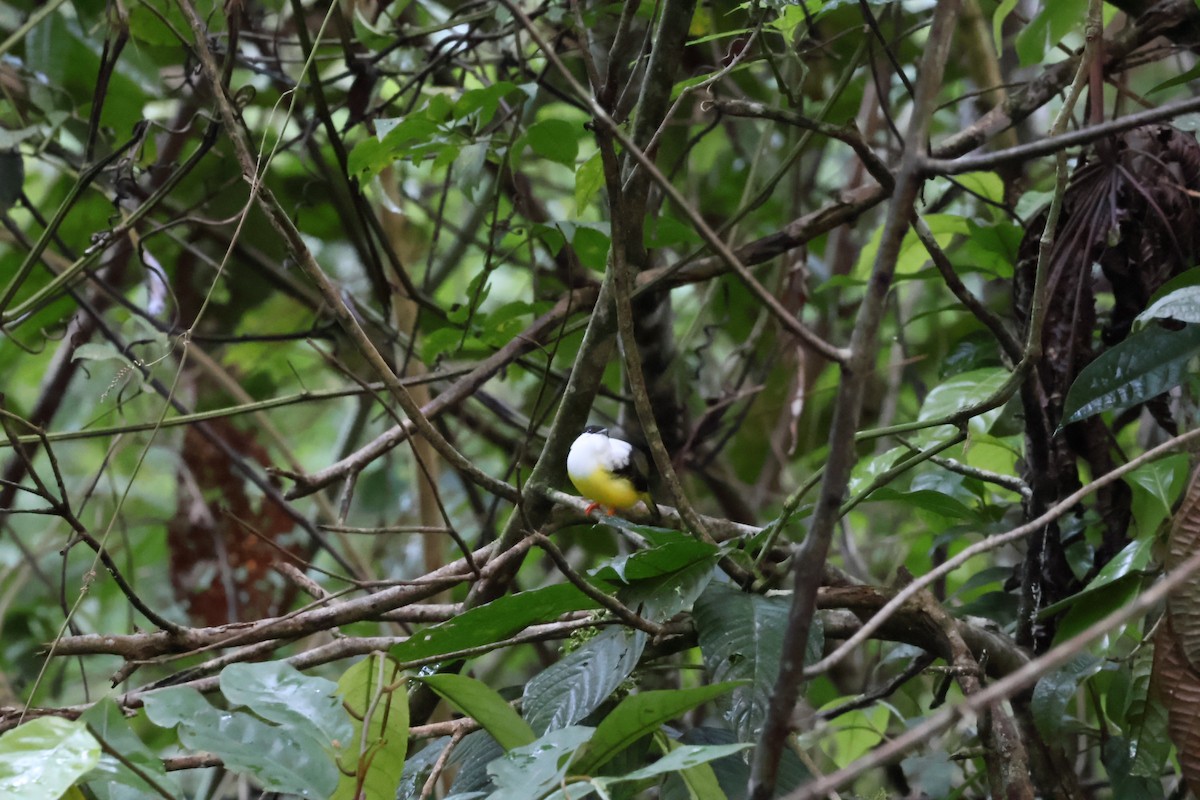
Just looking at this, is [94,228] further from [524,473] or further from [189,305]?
[524,473]

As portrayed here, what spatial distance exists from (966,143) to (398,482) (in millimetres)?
1992

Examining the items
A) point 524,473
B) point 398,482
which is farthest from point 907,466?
point 398,482

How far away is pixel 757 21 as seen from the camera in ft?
4.53

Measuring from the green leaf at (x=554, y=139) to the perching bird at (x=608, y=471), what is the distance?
0.52m

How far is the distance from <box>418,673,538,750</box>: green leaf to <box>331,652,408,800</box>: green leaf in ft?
0.13

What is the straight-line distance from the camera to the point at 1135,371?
4.00 ft

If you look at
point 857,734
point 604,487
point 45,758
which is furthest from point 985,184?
point 45,758

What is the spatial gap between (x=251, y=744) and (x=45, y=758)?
15 cm

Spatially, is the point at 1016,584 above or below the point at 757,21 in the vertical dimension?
below

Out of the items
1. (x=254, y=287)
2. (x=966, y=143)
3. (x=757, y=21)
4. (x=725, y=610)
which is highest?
(x=254, y=287)

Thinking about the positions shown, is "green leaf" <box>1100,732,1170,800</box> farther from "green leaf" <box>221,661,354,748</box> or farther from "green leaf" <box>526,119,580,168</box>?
"green leaf" <box>526,119,580,168</box>

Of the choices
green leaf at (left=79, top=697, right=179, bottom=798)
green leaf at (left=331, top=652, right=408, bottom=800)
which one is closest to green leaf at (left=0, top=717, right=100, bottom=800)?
green leaf at (left=79, top=697, right=179, bottom=798)

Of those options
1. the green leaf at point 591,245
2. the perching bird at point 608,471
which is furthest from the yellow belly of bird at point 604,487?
the green leaf at point 591,245

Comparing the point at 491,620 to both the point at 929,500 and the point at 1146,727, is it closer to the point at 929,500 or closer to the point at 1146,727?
the point at 929,500
